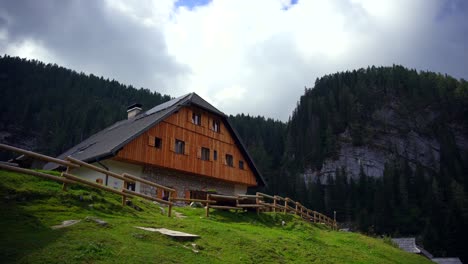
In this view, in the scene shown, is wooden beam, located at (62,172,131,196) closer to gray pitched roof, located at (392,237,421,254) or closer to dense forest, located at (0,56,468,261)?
gray pitched roof, located at (392,237,421,254)

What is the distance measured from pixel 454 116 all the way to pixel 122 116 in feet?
290

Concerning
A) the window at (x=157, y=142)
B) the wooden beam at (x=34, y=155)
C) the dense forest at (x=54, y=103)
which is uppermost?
the dense forest at (x=54, y=103)

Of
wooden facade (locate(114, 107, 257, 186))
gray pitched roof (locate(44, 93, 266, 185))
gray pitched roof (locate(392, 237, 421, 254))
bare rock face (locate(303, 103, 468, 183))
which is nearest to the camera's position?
gray pitched roof (locate(44, 93, 266, 185))

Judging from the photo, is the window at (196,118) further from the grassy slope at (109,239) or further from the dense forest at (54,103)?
the dense forest at (54,103)

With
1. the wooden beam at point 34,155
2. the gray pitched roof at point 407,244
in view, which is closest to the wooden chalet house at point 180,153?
the wooden beam at point 34,155

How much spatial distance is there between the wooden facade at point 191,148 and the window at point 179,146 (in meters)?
0.10

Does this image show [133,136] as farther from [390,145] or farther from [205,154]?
[390,145]

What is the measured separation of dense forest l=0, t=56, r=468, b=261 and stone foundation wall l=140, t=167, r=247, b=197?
50.9 m

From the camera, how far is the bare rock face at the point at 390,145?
100188 millimetres

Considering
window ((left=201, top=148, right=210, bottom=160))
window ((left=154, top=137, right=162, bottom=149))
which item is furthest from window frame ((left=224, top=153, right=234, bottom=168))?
window ((left=154, top=137, right=162, bottom=149))

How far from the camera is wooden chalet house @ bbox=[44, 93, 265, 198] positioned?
78.3 ft

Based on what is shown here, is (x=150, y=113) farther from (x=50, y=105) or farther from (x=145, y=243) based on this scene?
(x=50, y=105)

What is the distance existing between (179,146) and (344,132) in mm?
86966

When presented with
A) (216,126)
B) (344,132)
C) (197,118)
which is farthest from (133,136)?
(344,132)
